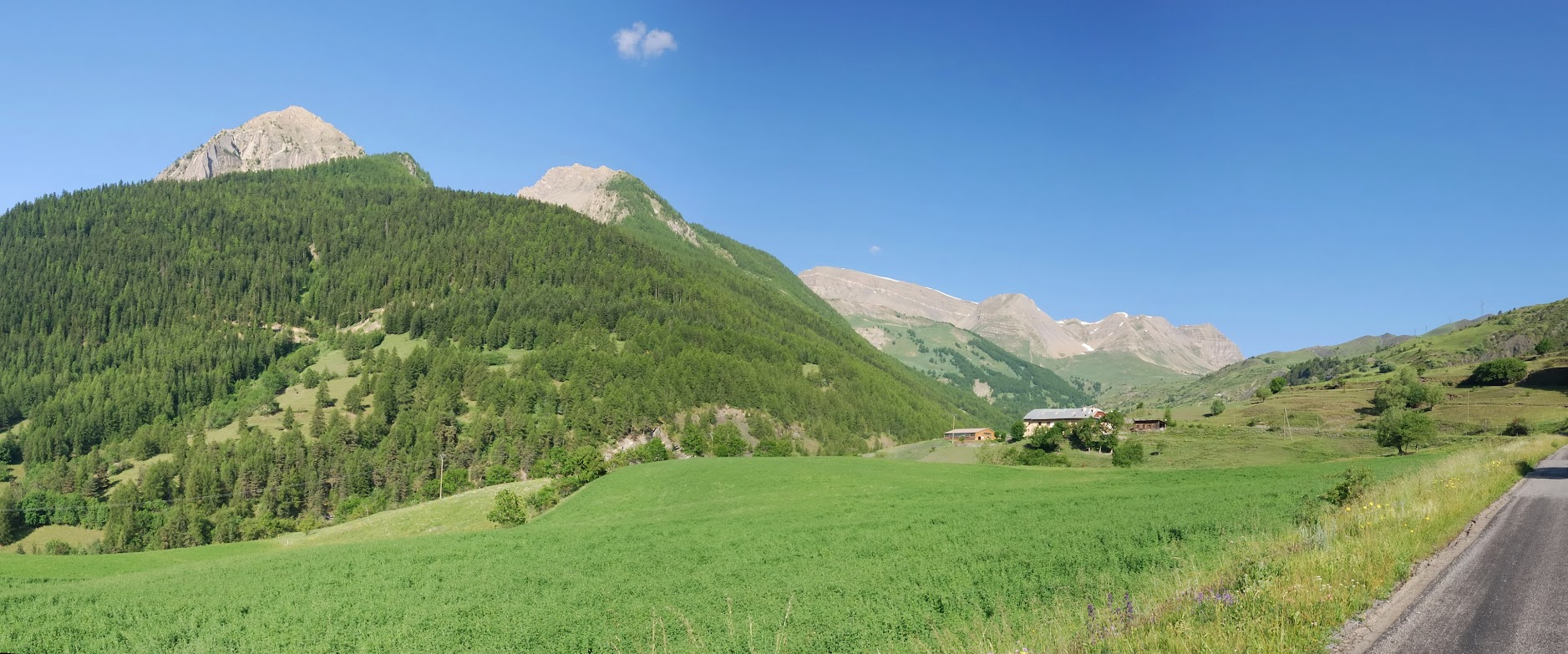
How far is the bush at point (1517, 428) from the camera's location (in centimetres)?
10428

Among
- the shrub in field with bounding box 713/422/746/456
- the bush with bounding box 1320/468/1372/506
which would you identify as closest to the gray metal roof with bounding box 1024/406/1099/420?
the shrub in field with bounding box 713/422/746/456

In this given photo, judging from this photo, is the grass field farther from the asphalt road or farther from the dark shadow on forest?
the dark shadow on forest

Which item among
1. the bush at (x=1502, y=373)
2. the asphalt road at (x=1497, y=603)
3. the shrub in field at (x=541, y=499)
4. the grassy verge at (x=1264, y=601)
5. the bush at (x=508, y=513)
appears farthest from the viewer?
the bush at (x=1502, y=373)

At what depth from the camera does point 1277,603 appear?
43.8ft

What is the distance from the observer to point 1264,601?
534 inches

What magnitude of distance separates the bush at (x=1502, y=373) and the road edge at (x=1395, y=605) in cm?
17229

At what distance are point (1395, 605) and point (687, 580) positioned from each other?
23.3m

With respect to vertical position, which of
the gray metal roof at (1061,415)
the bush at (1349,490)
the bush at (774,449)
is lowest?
the bush at (774,449)

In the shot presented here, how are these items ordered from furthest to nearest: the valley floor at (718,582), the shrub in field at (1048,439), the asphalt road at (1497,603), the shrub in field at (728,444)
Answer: the shrub in field at (728,444), the shrub in field at (1048,439), the valley floor at (718,582), the asphalt road at (1497,603)

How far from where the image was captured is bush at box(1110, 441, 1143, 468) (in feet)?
364

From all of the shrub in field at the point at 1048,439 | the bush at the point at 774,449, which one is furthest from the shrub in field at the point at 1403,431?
the bush at the point at 774,449

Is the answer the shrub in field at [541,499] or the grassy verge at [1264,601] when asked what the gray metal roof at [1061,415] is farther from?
the grassy verge at [1264,601]

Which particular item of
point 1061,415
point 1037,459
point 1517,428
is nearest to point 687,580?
point 1037,459

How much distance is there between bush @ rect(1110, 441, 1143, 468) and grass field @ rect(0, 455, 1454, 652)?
52.4m
